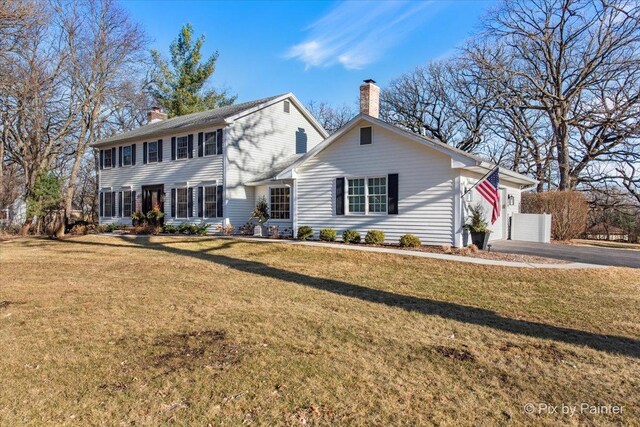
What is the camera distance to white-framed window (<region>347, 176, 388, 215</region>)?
13875 millimetres

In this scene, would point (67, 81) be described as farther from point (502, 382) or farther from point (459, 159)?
point (502, 382)

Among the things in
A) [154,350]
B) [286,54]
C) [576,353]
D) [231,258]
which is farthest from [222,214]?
[576,353]

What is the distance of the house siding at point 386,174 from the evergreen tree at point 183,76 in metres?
18.5

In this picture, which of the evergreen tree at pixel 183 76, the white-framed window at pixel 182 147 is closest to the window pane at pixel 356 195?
the white-framed window at pixel 182 147

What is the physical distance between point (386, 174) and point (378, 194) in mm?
762

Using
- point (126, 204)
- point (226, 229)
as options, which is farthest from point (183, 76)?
point (226, 229)

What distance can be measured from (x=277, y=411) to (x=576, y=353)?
3516 millimetres

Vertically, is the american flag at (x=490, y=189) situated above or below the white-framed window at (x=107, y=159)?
below

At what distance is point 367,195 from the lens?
14195 millimetres

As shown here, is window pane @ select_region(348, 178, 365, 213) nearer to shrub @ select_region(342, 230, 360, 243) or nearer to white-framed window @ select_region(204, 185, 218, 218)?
shrub @ select_region(342, 230, 360, 243)

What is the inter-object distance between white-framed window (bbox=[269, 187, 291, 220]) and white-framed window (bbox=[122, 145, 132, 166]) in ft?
32.6

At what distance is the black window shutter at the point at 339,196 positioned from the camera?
14.6 m

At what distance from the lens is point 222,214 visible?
18250mm

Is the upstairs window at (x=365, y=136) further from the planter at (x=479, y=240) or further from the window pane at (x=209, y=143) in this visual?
the window pane at (x=209, y=143)
